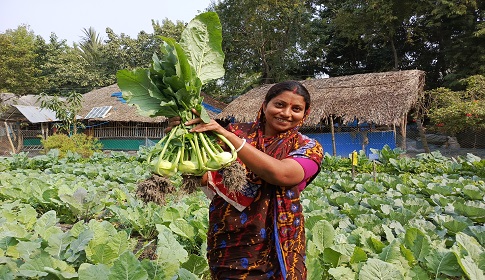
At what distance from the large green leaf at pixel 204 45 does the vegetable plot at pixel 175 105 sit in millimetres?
66

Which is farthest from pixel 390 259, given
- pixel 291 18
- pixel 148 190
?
pixel 291 18

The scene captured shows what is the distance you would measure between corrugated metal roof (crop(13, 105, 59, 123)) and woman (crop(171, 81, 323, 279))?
22.0 metres

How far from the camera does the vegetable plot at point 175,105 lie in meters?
1.36

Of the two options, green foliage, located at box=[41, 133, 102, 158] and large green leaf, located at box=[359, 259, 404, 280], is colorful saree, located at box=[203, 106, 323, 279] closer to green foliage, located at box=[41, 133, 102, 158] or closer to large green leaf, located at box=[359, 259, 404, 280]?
large green leaf, located at box=[359, 259, 404, 280]

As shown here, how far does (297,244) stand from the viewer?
158 centimetres

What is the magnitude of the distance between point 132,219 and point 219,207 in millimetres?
2585

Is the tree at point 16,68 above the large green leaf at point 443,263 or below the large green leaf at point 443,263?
above

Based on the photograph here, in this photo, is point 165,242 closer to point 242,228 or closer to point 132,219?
point 242,228

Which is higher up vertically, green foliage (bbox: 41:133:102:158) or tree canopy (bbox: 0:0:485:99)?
Answer: tree canopy (bbox: 0:0:485:99)

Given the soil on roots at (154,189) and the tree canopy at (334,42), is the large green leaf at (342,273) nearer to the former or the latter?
the soil on roots at (154,189)

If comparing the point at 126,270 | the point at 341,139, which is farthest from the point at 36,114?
the point at 126,270

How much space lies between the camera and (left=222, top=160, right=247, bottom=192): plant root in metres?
1.40

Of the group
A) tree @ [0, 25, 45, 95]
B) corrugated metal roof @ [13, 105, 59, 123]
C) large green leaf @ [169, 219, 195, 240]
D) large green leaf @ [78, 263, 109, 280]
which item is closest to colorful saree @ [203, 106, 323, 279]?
large green leaf @ [78, 263, 109, 280]

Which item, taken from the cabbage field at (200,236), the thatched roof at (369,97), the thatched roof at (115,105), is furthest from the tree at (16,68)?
the cabbage field at (200,236)
